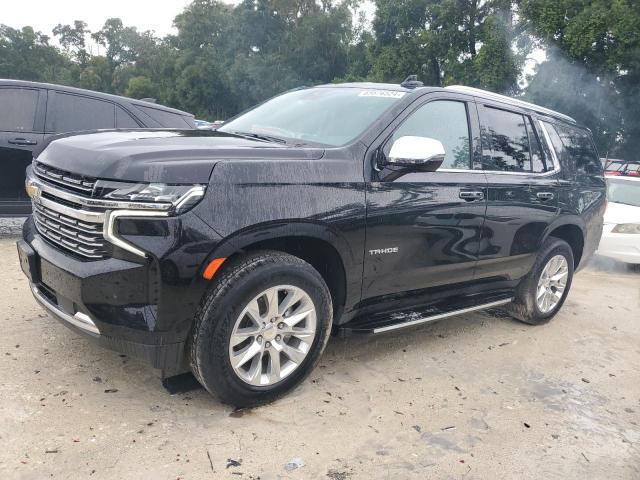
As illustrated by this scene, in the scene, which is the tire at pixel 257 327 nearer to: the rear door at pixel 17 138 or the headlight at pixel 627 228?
the rear door at pixel 17 138

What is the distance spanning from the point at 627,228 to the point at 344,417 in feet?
20.6

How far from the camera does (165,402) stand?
2.96 m

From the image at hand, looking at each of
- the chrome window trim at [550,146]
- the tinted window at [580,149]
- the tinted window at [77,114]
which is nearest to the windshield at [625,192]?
the tinted window at [580,149]

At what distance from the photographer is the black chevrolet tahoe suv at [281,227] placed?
2.52 m

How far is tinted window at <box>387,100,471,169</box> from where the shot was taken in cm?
353

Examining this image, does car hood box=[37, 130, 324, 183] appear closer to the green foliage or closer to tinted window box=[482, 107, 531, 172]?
tinted window box=[482, 107, 531, 172]

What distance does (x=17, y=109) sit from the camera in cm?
595

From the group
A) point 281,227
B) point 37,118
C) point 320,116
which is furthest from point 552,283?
point 37,118

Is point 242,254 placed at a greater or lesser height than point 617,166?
lesser

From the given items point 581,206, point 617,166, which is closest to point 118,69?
point 617,166

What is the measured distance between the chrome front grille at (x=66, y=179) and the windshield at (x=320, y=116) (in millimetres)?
1282

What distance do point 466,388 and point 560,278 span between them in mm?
2038

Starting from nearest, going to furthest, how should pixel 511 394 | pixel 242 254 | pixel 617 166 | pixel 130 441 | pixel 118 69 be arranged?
pixel 130 441 < pixel 242 254 < pixel 511 394 < pixel 617 166 < pixel 118 69

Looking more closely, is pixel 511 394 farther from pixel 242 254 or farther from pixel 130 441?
pixel 130 441
